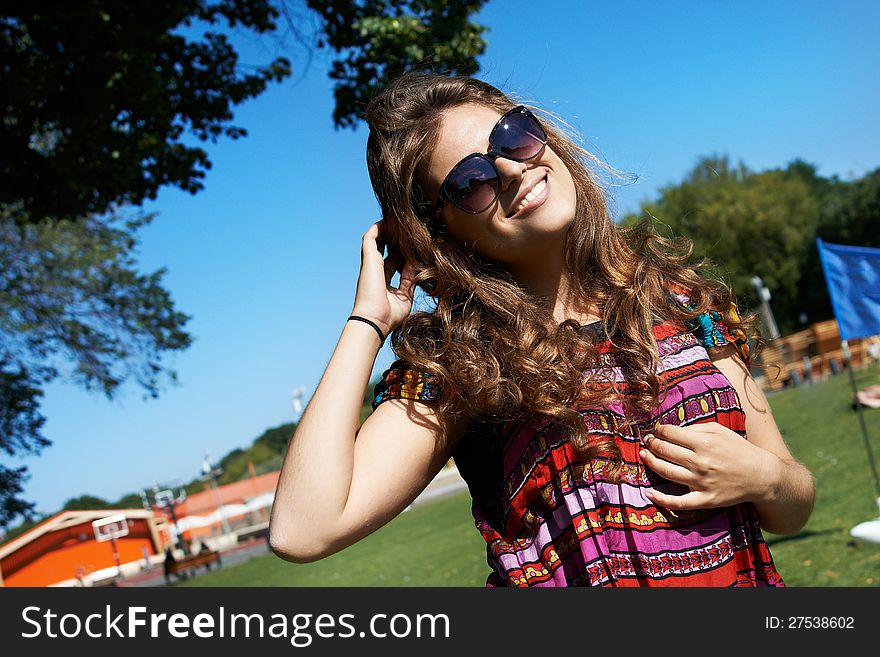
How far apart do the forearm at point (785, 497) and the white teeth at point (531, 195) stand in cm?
78

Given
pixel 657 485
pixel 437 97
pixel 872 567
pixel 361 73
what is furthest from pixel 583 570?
pixel 361 73

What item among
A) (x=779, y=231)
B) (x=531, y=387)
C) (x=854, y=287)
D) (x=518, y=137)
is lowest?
(x=531, y=387)

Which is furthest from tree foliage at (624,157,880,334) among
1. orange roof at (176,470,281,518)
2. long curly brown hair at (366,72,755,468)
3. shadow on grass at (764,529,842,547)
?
long curly brown hair at (366,72,755,468)

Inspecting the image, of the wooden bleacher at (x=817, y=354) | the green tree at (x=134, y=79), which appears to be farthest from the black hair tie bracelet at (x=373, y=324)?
the wooden bleacher at (x=817, y=354)

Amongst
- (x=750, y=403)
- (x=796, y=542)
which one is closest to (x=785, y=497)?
(x=750, y=403)

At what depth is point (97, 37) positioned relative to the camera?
781 centimetres

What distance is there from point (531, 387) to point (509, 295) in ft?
0.90

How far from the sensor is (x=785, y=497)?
1.81 m

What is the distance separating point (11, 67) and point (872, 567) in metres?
8.67

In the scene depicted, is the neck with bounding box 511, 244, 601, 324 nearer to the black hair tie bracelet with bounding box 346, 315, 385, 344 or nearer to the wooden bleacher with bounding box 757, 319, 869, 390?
the black hair tie bracelet with bounding box 346, 315, 385, 344

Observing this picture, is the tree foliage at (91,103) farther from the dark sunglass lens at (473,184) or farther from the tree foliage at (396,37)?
the dark sunglass lens at (473,184)

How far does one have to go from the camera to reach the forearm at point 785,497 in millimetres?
1777

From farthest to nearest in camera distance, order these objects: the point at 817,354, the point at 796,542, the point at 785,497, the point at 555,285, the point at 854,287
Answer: the point at 817,354 → the point at 796,542 → the point at 854,287 → the point at 555,285 → the point at 785,497

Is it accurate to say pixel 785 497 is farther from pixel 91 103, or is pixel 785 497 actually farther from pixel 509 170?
pixel 91 103
